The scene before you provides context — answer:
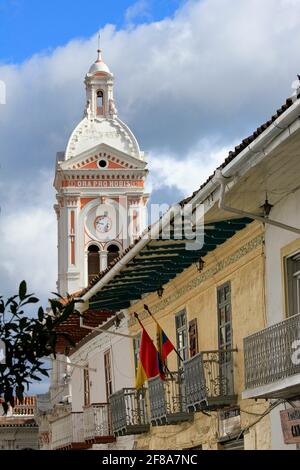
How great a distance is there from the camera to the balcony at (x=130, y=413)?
25688 mm

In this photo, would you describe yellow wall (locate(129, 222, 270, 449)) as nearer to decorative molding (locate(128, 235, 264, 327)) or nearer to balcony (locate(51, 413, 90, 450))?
decorative molding (locate(128, 235, 264, 327))

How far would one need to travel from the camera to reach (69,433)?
3256 cm

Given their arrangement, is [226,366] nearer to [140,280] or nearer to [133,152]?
[140,280]

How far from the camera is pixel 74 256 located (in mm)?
69688

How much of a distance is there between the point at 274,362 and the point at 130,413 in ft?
30.7

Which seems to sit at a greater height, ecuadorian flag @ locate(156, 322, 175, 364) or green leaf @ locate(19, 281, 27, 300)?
ecuadorian flag @ locate(156, 322, 175, 364)

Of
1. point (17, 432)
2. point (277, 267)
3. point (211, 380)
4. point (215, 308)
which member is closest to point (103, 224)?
point (17, 432)

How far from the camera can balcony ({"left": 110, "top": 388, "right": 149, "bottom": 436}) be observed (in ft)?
84.3

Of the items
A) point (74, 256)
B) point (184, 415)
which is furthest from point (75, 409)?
point (74, 256)

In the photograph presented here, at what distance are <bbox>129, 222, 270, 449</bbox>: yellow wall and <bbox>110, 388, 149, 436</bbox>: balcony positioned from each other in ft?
1.11

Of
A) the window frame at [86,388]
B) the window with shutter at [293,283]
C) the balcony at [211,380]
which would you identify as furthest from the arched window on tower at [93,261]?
the window with shutter at [293,283]

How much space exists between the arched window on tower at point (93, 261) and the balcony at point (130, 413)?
143 ft

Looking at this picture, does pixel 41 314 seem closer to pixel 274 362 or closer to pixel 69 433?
pixel 274 362

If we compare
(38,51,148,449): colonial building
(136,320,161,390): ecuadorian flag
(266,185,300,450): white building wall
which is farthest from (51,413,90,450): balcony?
(38,51,148,449): colonial building
